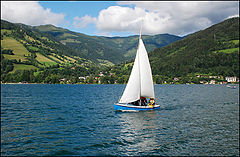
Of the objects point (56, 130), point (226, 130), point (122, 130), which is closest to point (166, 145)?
point (122, 130)

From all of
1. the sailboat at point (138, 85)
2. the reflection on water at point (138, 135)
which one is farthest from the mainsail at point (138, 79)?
the reflection on water at point (138, 135)

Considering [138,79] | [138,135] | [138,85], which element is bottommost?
[138,135]

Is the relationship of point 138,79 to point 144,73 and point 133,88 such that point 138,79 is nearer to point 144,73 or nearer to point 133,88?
point 144,73

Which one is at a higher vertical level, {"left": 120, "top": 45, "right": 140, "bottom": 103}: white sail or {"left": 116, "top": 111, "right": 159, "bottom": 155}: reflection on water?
{"left": 120, "top": 45, "right": 140, "bottom": 103}: white sail

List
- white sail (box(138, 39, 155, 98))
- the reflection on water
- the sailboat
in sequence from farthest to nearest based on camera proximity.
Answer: white sail (box(138, 39, 155, 98))
the sailboat
the reflection on water

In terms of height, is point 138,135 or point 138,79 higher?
point 138,79

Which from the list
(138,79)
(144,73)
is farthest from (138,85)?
(144,73)

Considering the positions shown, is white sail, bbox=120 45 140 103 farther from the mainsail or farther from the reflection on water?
the reflection on water

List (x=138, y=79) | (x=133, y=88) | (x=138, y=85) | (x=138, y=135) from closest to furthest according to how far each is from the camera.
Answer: (x=138, y=135) < (x=133, y=88) < (x=138, y=85) < (x=138, y=79)

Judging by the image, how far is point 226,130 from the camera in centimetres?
3331

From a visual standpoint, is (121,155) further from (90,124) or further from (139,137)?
(90,124)

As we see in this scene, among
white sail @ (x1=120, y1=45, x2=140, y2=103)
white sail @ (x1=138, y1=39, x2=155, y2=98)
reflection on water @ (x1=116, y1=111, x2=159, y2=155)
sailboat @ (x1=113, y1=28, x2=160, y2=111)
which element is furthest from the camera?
white sail @ (x1=138, y1=39, x2=155, y2=98)

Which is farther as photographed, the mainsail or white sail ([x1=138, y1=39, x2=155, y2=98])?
white sail ([x1=138, y1=39, x2=155, y2=98])

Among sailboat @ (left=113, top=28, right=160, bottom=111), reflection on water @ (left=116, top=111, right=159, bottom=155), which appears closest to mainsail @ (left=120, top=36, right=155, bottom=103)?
sailboat @ (left=113, top=28, right=160, bottom=111)
